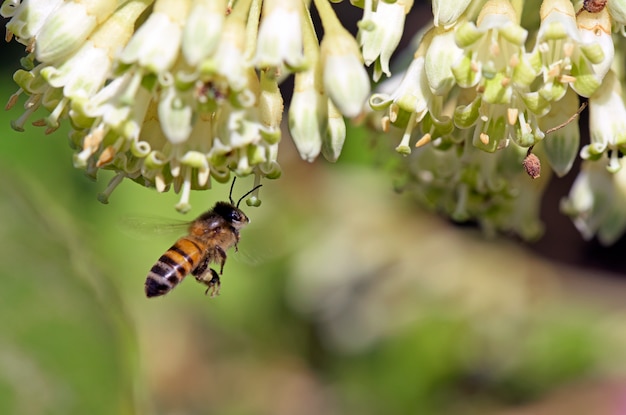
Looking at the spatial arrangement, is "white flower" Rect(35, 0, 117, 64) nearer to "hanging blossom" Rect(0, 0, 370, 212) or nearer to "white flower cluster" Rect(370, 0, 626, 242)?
"hanging blossom" Rect(0, 0, 370, 212)

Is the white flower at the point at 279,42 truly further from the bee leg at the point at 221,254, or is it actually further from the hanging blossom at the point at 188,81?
the bee leg at the point at 221,254

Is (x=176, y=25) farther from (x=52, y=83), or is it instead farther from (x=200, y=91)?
(x=52, y=83)

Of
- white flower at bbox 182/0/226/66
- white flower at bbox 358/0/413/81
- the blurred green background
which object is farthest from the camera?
the blurred green background

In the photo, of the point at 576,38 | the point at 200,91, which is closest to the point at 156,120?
the point at 200,91

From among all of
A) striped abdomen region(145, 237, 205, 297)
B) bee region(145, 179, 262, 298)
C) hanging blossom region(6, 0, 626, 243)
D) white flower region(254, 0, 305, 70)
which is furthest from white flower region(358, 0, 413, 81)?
striped abdomen region(145, 237, 205, 297)

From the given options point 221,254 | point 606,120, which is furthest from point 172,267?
point 606,120

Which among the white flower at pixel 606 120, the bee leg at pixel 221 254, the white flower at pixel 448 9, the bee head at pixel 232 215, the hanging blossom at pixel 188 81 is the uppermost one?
the white flower at pixel 448 9

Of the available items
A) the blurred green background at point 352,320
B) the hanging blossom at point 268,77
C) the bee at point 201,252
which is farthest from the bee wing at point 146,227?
the blurred green background at point 352,320

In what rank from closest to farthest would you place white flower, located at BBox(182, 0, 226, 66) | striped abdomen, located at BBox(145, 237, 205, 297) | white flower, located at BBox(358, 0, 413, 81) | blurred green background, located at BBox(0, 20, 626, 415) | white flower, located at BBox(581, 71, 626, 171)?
white flower, located at BBox(182, 0, 226, 66), white flower, located at BBox(358, 0, 413, 81), white flower, located at BBox(581, 71, 626, 171), striped abdomen, located at BBox(145, 237, 205, 297), blurred green background, located at BBox(0, 20, 626, 415)
